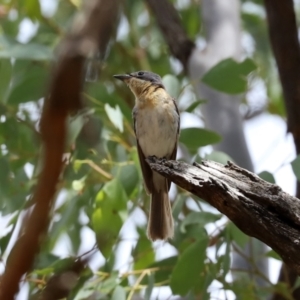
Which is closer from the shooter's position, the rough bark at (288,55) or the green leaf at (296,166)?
the green leaf at (296,166)

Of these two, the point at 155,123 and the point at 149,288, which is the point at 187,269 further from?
the point at 155,123

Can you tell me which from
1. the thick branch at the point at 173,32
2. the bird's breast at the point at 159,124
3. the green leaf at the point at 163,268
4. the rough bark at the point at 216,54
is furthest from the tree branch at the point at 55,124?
the thick branch at the point at 173,32

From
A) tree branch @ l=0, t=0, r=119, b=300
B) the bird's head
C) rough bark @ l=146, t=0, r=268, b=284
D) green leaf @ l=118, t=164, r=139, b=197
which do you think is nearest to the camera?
tree branch @ l=0, t=0, r=119, b=300

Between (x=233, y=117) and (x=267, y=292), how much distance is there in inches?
48.8

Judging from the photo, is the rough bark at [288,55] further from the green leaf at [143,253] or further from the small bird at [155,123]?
the small bird at [155,123]

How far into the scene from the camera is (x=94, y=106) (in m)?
3.43

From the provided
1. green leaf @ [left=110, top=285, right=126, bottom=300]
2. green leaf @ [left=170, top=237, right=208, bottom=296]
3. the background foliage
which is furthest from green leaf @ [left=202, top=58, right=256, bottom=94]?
green leaf @ [left=110, top=285, right=126, bottom=300]

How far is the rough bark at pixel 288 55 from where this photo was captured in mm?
3195

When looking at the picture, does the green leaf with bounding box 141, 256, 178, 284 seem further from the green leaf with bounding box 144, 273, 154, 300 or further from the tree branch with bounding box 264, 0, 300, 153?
the tree branch with bounding box 264, 0, 300, 153

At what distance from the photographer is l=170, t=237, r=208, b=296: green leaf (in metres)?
2.85

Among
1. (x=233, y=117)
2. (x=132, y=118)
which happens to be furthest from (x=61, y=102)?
(x=233, y=117)

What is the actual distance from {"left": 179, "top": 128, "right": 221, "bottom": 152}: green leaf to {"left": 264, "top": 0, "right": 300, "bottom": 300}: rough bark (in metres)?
0.44

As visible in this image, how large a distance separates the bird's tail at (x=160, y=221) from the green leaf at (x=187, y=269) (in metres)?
0.44

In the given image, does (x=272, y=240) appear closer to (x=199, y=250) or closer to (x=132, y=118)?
(x=199, y=250)
